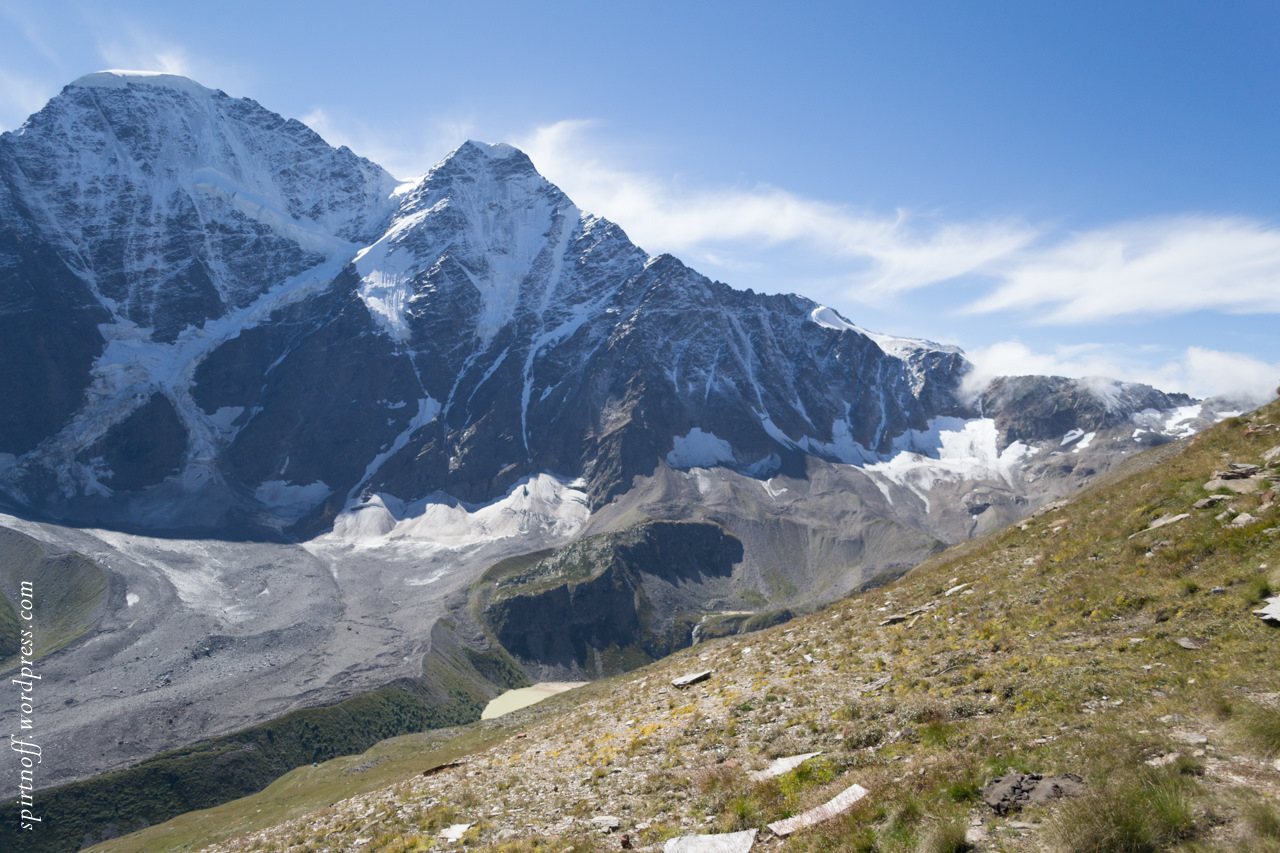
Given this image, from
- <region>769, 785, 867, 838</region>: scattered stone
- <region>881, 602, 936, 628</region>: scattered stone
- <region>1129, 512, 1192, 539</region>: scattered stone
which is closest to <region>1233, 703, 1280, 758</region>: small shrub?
<region>769, 785, 867, 838</region>: scattered stone

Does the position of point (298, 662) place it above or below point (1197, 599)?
below

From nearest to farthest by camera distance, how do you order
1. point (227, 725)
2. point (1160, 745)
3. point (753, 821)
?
point (1160, 745) → point (753, 821) → point (227, 725)

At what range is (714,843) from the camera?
11352 millimetres

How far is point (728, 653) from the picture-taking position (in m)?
32.1

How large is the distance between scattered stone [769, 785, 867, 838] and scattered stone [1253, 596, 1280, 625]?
959 cm

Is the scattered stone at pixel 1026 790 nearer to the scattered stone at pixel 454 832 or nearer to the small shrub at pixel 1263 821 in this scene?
the small shrub at pixel 1263 821

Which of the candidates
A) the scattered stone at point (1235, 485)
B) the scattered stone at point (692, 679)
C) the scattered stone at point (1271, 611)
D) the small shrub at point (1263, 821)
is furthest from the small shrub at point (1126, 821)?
the scattered stone at point (692, 679)

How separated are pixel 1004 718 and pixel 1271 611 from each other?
6068mm

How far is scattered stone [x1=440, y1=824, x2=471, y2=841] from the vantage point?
15.9m

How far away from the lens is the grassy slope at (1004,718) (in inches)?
366

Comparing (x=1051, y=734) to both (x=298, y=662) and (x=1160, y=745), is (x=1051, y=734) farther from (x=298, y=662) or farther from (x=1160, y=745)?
(x=298, y=662)

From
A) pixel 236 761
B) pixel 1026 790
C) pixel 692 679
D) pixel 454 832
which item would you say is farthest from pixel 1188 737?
pixel 236 761

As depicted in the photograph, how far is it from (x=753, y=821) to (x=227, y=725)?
16981 cm

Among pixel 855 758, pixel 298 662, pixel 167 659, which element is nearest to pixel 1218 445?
pixel 855 758
